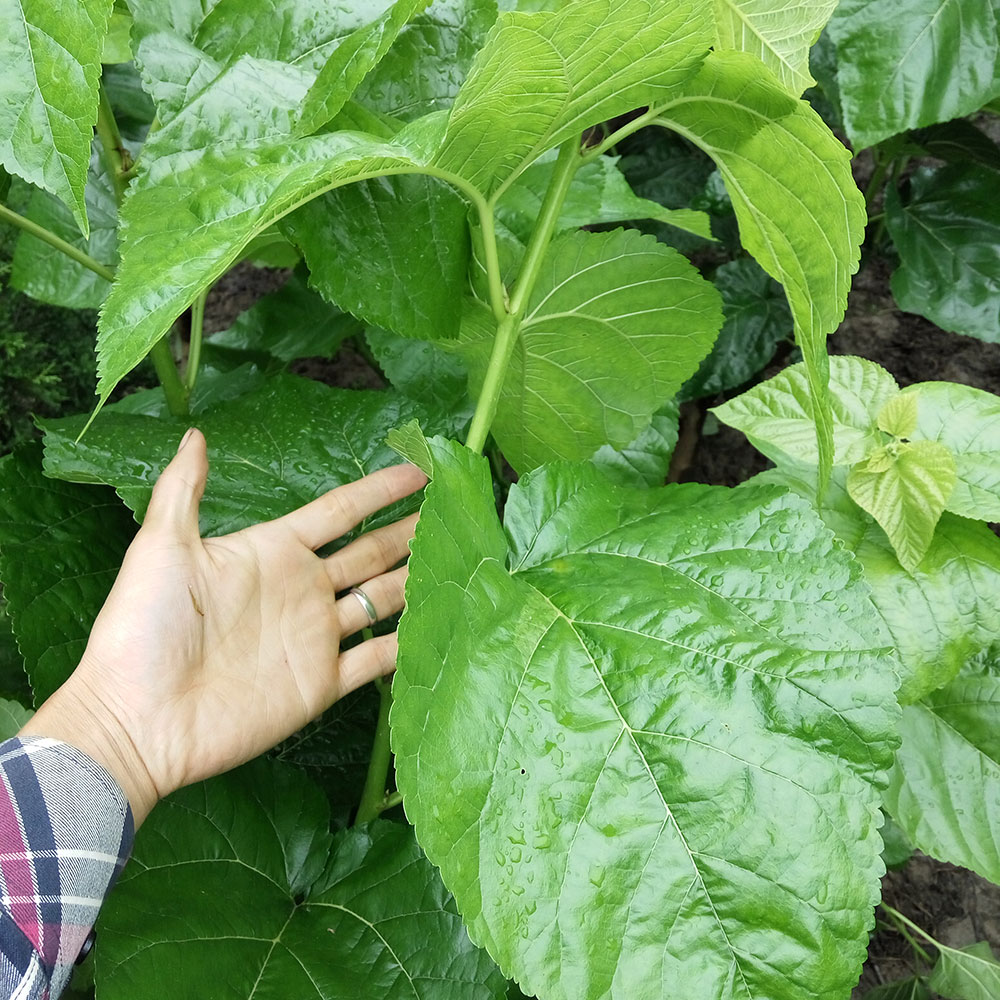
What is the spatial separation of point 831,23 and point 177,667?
3.62 feet

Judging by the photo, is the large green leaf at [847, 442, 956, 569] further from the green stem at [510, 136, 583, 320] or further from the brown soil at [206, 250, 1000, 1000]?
the brown soil at [206, 250, 1000, 1000]

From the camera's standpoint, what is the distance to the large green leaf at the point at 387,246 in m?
0.73

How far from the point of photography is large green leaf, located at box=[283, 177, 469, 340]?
73cm

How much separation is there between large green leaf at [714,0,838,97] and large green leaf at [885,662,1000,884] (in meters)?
0.72

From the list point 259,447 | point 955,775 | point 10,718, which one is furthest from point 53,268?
point 955,775

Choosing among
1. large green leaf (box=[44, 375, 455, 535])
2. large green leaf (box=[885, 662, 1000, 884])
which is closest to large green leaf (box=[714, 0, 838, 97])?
large green leaf (box=[44, 375, 455, 535])

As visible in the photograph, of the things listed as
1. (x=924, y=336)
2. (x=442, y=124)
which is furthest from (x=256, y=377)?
(x=924, y=336)

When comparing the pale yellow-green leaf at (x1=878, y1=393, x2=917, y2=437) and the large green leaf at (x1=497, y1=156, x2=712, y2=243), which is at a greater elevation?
the large green leaf at (x1=497, y1=156, x2=712, y2=243)

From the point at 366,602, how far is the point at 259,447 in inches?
8.0

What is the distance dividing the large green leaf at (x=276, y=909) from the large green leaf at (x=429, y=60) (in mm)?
689

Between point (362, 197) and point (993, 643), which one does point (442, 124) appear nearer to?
point (362, 197)

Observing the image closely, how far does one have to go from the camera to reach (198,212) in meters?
0.52

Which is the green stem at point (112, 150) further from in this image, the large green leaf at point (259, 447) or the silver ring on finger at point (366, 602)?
the silver ring on finger at point (366, 602)

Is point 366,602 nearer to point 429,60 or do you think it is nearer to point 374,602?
point 374,602
